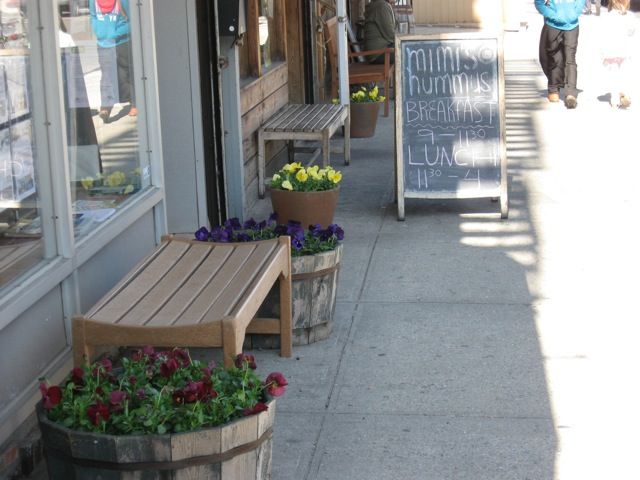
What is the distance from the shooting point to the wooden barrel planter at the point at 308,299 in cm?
504

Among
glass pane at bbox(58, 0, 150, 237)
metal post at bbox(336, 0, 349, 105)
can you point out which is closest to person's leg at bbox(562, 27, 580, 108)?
metal post at bbox(336, 0, 349, 105)

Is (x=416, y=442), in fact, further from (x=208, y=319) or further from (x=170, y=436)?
(x=170, y=436)

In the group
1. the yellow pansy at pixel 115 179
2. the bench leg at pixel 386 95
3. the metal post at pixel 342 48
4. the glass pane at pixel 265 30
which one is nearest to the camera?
the yellow pansy at pixel 115 179

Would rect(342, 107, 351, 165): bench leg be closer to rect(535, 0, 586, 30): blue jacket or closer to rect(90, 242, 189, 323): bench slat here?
rect(535, 0, 586, 30): blue jacket

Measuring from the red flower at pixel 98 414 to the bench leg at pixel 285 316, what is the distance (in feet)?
6.13

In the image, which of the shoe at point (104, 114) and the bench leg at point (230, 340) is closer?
the bench leg at point (230, 340)

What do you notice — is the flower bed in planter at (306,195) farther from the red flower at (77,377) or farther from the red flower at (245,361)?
the red flower at (77,377)

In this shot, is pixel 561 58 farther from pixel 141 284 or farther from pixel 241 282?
pixel 141 284

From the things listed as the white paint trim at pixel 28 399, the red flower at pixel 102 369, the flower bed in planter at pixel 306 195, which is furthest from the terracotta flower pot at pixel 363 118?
the red flower at pixel 102 369

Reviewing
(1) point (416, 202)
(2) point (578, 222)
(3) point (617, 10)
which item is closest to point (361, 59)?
(3) point (617, 10)

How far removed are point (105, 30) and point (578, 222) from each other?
3696 mm

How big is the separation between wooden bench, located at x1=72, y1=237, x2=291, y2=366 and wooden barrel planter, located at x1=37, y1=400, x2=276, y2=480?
27.2 inches

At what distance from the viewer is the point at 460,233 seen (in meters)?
7.21

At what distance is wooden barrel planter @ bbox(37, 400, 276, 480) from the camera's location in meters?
2.98
